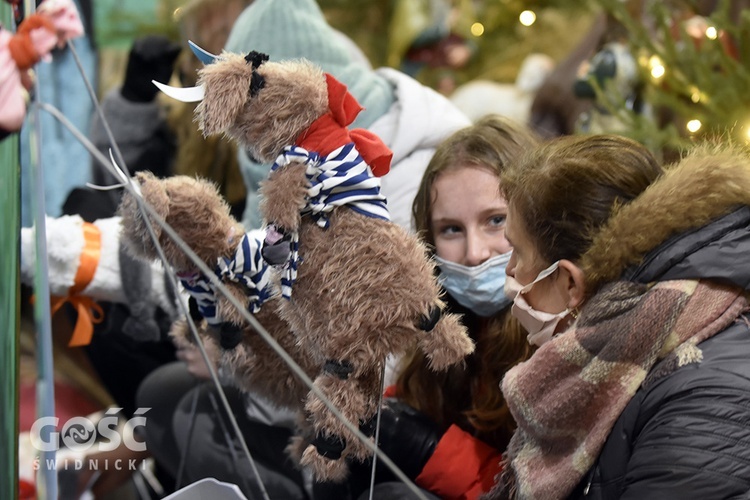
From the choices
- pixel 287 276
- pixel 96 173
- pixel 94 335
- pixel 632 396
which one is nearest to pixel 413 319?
pixel 287 276

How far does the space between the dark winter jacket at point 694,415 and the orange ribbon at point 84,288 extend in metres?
0.91

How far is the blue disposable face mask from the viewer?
128 cm

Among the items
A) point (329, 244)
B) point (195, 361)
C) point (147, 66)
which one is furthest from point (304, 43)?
point (329, 244)

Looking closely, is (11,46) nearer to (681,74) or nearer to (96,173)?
(96,173)

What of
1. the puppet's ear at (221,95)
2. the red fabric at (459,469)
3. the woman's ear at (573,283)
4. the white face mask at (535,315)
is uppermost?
the puppet's ear at (221,95)

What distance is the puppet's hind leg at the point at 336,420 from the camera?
1.01 m

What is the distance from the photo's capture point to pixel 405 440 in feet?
4.26

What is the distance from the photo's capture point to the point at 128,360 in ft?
6.08

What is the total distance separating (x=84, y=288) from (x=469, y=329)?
2.25 feet

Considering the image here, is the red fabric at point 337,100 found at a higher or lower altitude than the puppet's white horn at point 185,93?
lower

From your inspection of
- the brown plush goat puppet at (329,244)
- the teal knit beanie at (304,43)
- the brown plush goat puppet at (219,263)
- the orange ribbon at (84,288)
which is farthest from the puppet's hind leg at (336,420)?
the teal knit beanie at (304,43)

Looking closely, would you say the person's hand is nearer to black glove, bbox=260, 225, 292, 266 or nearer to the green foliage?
black glove, bbox=260, 225, 292, 266

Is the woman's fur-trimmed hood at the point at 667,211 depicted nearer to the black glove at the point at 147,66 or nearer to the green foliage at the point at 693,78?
the green foliage at the point at 693,78

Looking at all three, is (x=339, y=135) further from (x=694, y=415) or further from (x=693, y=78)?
(x=693, y=78)
